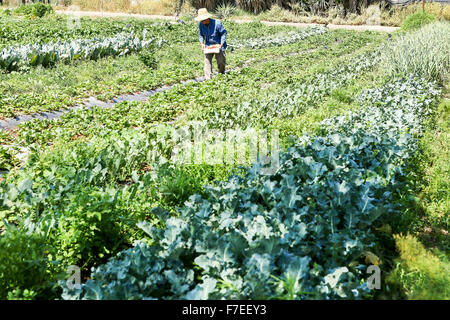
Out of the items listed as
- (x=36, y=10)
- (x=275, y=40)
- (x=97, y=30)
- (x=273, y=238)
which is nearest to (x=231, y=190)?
(x=273, y=238)

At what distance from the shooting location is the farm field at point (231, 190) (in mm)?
2359

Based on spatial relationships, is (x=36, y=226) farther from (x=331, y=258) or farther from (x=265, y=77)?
(x=265, y=77)

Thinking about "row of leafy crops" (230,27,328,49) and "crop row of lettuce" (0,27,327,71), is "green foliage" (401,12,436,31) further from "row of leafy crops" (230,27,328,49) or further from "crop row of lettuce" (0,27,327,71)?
"crop row of lettuce" (0,27,327,71)

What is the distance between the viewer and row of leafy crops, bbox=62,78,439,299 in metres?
2.17

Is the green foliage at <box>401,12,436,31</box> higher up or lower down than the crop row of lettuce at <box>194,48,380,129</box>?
higher up

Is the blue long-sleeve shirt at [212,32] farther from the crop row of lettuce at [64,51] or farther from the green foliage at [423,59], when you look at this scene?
the green foliage at [423,59]

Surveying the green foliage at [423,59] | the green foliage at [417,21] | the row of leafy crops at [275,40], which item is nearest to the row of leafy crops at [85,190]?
the green foliage at [423,59]

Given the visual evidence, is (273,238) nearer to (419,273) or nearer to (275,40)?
(419,273)

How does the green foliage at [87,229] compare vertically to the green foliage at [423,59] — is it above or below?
below

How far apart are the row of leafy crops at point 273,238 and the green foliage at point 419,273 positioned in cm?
23

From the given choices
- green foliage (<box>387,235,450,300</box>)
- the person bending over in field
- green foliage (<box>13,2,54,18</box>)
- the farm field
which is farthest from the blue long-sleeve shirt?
green foliage (<box>13,2,54,18</box>)

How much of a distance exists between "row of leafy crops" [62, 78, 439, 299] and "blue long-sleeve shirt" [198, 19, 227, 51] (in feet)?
19.7

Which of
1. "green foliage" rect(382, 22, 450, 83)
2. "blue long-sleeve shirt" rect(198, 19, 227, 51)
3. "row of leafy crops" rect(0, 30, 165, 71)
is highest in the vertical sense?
"blue long-sleeve shirt" rect(198, 19, 227, 51)
